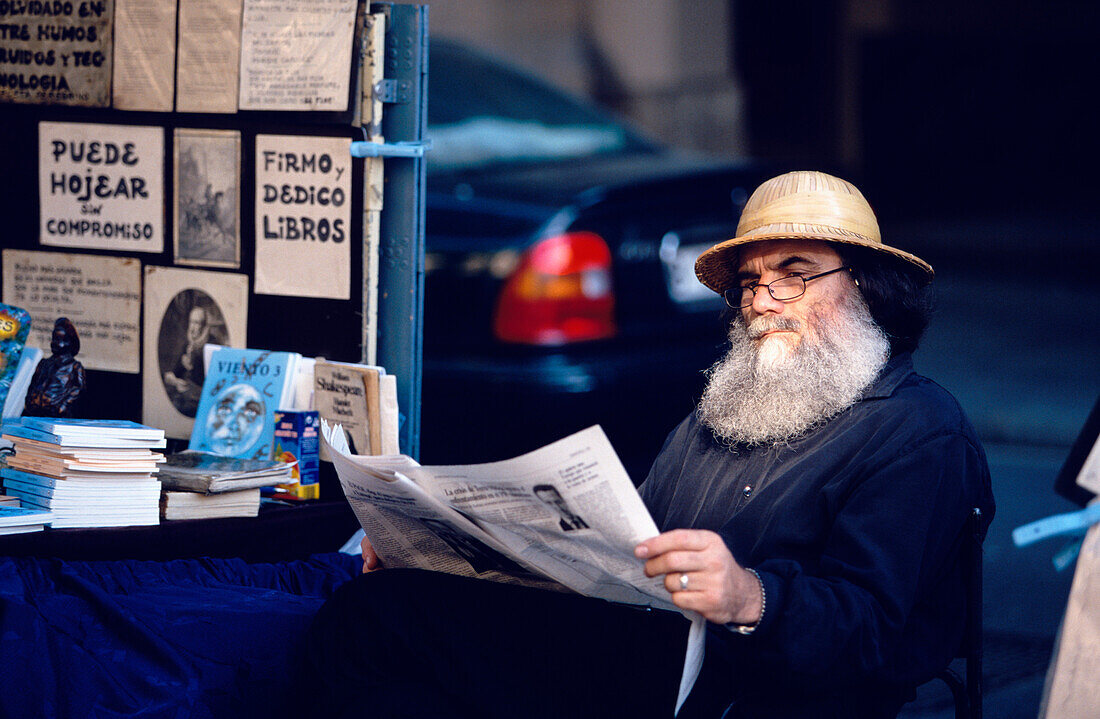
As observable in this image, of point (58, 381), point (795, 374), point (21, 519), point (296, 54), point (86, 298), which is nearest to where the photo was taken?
point (795, 374)

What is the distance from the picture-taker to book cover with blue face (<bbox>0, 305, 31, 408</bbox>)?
310 cm

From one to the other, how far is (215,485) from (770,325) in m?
1.28

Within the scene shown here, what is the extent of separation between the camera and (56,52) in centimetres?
358

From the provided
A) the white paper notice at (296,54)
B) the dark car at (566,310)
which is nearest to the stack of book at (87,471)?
the white paper notice at (296,54)

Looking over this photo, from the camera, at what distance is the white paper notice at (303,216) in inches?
126

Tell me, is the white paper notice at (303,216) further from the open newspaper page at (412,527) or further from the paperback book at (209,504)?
the open newspaper page at (412,527)

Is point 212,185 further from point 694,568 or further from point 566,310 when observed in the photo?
point 694,568

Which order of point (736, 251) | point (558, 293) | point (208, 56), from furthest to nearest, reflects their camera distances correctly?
point (558, 293)
point (208, 56)
point (736, 251)

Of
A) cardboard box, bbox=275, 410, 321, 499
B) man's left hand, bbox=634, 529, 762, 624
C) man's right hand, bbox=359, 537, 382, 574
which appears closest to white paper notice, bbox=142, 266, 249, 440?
cardboard box, bbox=275, 410, 321, 499

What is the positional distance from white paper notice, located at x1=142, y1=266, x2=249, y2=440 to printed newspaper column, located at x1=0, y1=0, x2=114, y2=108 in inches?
21.1

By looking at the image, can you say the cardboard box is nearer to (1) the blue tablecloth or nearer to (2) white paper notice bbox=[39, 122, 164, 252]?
(1) the blue tablecloth

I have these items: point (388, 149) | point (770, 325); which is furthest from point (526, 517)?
point (388, 149)

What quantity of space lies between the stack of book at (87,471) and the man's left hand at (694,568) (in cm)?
139

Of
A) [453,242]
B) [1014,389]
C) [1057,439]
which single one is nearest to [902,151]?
[1014,389]
